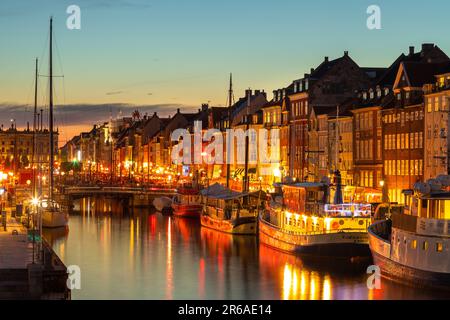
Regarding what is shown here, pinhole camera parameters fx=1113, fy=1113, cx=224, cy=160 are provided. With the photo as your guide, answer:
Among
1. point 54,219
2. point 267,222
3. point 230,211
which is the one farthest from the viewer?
point 54,219

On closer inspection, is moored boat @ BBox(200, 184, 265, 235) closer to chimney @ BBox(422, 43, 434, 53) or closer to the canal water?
the canal water

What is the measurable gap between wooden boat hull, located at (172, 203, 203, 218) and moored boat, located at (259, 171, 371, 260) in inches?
1414

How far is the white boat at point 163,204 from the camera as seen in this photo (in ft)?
414

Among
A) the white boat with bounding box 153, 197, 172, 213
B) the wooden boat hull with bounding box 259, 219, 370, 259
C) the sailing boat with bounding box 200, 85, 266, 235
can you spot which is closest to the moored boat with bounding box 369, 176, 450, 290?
the wooden boat hull with bounding box 259, 219, 370, 259

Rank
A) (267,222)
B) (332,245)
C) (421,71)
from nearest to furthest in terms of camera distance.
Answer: (332,245)
(267,222)
(421,71)

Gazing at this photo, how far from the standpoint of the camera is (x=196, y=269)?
68.2 meters

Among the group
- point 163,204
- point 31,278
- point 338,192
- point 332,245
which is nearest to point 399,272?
point 332,245

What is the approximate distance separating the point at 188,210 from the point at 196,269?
157 ft

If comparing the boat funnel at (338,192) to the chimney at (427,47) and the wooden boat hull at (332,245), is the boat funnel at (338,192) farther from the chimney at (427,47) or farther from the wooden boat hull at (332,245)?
the chimney at (427,47)

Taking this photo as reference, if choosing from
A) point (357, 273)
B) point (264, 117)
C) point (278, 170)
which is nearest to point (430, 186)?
point (357, 273)

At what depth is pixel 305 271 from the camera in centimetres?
6519

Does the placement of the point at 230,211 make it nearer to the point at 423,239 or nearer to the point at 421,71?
the point at 421,71

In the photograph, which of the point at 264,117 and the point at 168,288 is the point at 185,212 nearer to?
the point at 264,117
